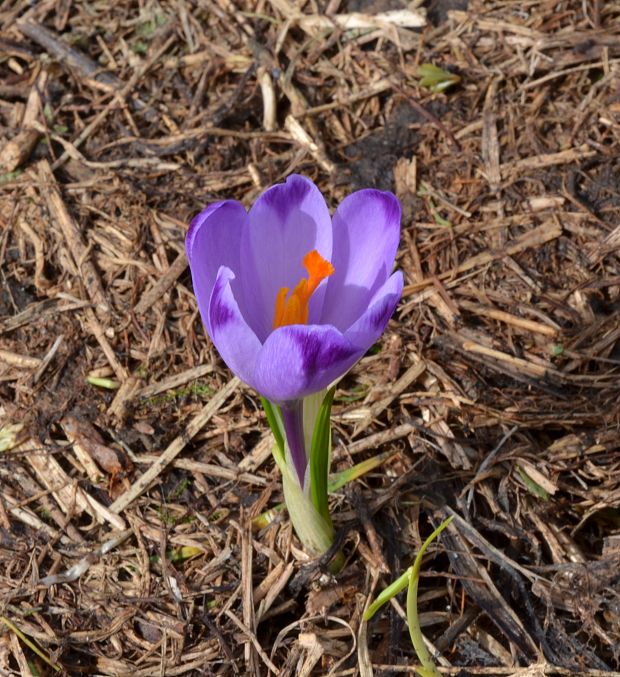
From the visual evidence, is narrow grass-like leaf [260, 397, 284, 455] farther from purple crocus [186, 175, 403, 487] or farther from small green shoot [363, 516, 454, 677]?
small green shoot [363, 516, 454, 677]

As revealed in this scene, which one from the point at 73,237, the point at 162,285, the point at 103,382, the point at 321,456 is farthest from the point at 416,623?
the point at 73,237

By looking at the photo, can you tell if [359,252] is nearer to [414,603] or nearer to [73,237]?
[414,603]

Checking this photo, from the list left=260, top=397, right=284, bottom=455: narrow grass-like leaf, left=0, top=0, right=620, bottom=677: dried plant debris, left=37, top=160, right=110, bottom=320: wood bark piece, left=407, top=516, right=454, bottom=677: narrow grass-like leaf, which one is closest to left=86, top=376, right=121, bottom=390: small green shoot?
left=0, top=0, right=620, bottom=677: dried plant debris

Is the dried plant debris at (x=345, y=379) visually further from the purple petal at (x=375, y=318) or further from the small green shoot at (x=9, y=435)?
the purple petal at (x=375, y=318)

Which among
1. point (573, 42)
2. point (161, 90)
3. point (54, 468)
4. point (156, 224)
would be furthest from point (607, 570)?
point (161, 90)

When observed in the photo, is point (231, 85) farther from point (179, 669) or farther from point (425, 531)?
point (179, 669)

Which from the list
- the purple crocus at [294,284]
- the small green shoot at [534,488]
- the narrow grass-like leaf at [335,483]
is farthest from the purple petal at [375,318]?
the small green shoot at [534,488]
